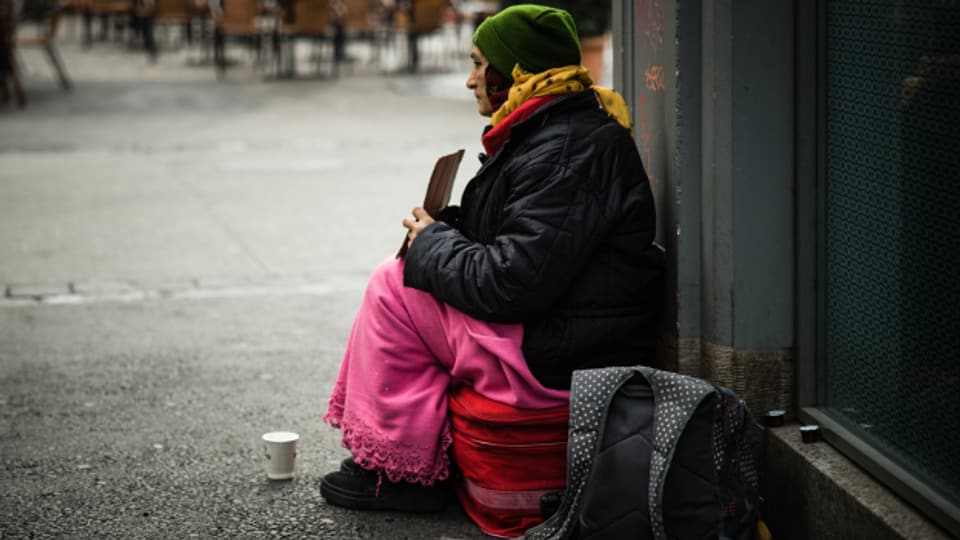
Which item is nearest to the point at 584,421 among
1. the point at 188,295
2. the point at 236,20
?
the point at 188,295

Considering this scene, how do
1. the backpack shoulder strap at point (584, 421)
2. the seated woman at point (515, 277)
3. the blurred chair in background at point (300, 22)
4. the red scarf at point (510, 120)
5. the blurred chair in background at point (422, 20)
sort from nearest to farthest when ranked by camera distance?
1. the backpack shoulder strap at point (584, 421)
2. the seated woman at point (515, 277)
3. the red scarf at point (510, 120)
4. the blurred chair in background at point (300, 22)
5. the blurred chair in background at point (422, 20)

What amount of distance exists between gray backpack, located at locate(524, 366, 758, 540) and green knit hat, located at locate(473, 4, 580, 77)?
3.14 feet

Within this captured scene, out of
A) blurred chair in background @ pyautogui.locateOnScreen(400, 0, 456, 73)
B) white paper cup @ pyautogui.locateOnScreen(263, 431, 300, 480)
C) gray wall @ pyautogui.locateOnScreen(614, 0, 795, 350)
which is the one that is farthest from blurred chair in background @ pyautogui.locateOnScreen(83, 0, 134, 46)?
gray wall @ pyautogui.locateOnScreen(614, 0, 795, 350)

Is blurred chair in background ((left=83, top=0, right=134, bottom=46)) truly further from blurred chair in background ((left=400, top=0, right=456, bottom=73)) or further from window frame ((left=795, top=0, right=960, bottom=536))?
window frame ((left=795, top=0, right=960, bottom=536))

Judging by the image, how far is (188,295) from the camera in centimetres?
716

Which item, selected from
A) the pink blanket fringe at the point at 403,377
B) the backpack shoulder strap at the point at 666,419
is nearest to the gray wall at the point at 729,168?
the backpack shoulder strap at the point at 666,419

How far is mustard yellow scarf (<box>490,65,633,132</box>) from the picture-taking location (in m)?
3.85

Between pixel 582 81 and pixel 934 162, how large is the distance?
3.68ft

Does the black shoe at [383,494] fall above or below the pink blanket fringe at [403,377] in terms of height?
below

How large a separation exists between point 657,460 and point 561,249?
25.2 inches

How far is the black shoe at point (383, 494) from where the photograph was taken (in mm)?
4066

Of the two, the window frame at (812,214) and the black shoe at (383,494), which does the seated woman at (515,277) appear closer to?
the black shoe at (383,494)

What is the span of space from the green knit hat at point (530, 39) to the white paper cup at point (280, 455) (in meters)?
1.34

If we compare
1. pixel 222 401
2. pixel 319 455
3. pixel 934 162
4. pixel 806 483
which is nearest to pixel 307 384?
pixel 222 401
